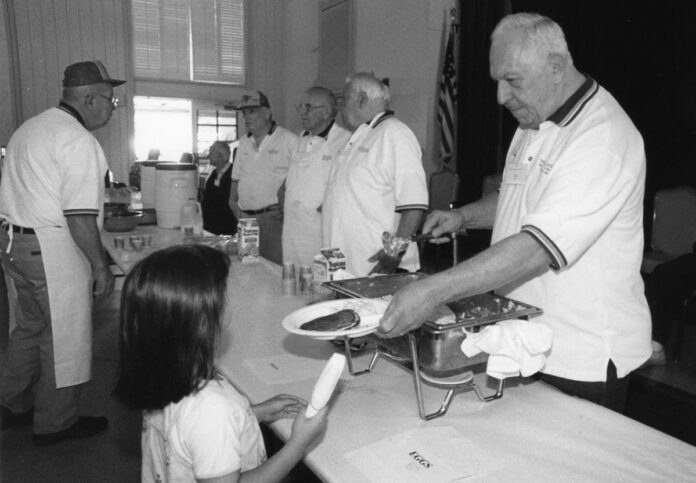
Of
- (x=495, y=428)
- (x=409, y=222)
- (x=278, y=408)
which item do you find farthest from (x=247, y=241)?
(x=495, y=428)

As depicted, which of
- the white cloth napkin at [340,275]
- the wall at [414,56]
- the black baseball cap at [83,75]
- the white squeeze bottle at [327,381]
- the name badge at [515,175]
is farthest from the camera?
the wall at [414,56]

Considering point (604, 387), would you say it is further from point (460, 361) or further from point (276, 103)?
point (276, 103)

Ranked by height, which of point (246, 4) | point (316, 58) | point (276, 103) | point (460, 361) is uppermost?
point (246, 4)

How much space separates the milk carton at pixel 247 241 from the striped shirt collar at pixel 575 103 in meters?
1.61

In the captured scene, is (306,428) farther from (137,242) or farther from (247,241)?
(137,242)

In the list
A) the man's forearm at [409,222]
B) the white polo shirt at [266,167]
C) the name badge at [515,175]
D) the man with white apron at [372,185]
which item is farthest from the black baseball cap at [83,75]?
the name badge at [515,175]

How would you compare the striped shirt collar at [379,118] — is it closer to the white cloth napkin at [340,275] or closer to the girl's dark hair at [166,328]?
the white cloth napkin at [340,275]

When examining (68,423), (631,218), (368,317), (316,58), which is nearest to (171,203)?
(68,423)

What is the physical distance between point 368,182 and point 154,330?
176cm

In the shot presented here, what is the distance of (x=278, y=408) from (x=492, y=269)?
1.75 feet

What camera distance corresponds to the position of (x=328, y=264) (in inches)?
71.4

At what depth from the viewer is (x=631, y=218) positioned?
1285 millimetres

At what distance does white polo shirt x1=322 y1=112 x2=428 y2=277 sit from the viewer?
2.57m

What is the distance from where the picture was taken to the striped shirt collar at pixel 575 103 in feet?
4.34
